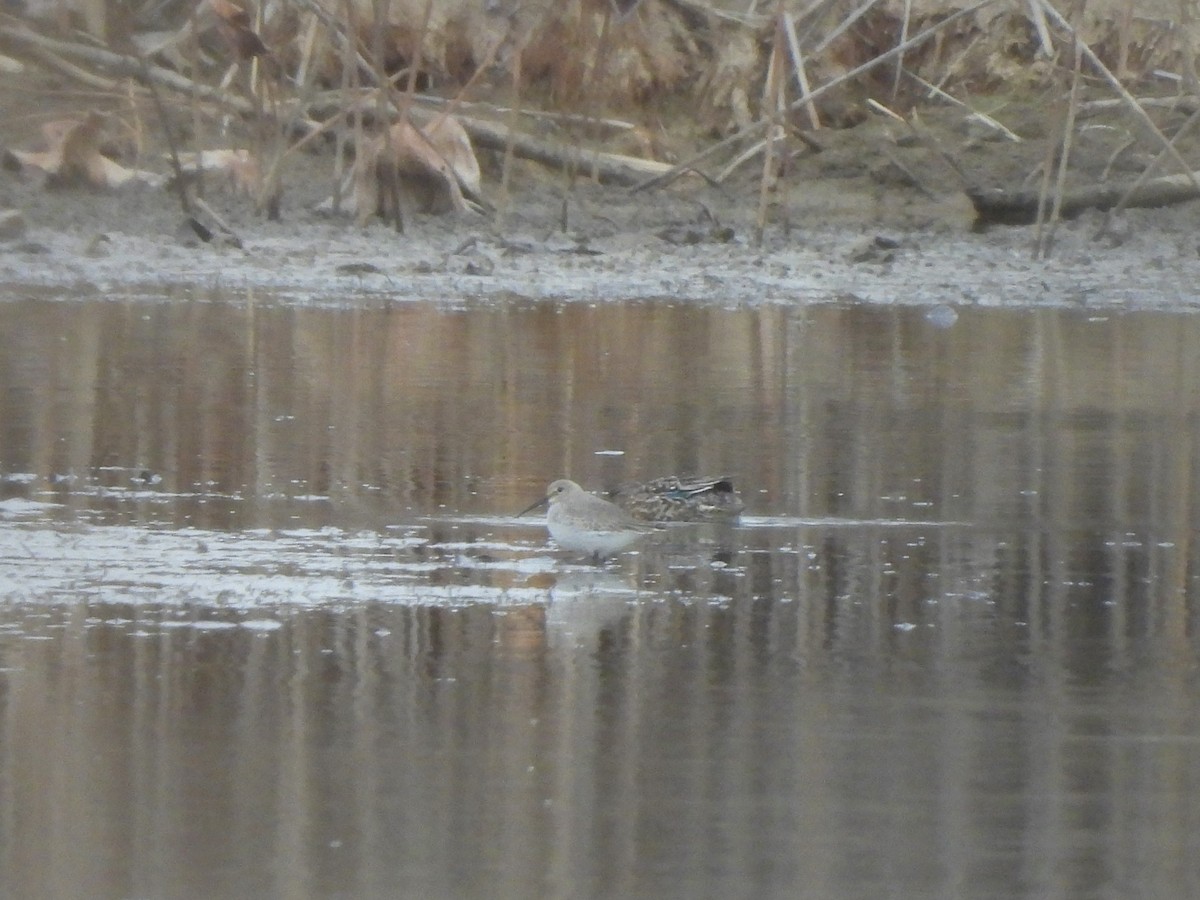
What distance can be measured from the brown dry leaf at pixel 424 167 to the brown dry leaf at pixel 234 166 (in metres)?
1.12

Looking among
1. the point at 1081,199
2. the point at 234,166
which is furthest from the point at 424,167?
the point at 1081,199

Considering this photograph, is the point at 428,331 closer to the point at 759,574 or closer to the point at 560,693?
the point at 759,574

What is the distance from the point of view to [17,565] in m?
6.77

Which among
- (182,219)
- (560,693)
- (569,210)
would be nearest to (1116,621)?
(560,693)

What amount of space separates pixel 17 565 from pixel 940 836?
3.14 meters

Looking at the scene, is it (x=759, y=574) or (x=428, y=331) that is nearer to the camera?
(x=759, y=574)

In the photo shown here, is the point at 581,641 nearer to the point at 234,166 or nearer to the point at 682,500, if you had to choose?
the point at 682,500

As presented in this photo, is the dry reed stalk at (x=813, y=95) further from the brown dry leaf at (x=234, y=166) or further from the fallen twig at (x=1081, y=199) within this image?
the brown dry leaf at (x=234, y=166)

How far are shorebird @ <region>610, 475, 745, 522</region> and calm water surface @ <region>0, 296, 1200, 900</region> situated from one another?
8 cm

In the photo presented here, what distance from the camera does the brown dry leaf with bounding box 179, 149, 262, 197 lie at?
19781 millimetres

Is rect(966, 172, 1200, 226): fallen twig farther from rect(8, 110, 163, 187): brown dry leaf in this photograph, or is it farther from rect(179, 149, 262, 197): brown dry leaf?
rect(8, 110, 163, 187): brown dry leaf

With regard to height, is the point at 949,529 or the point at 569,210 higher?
the point at 569,210

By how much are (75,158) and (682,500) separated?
12.5 m

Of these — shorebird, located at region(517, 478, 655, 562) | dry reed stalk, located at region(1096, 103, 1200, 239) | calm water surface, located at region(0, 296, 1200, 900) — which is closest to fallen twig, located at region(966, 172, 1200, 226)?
dry reed stalk, located at region(1096, 103, 1200, 239)
